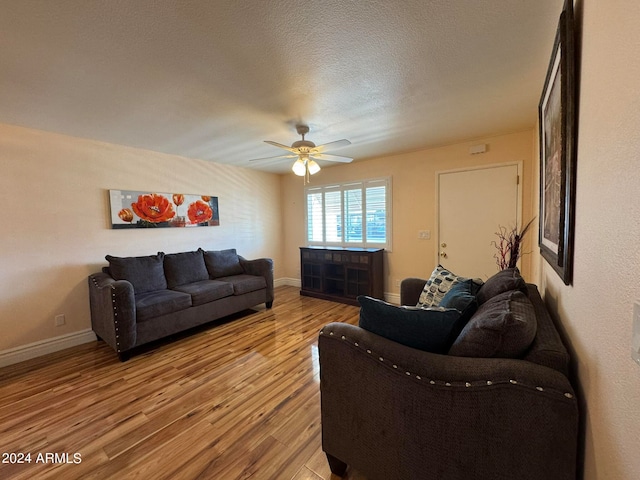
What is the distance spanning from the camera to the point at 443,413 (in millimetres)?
1005

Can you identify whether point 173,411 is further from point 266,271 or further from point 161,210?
point 161,210

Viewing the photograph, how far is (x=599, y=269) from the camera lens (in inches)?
31.1

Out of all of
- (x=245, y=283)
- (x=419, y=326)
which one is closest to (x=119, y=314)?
(x=245, y=283)

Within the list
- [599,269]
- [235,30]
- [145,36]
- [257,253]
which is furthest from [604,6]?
[257,253]

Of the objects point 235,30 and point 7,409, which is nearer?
point 235,30

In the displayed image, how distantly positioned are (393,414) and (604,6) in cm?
153

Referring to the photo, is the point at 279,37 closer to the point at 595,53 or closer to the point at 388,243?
the point at 595,53

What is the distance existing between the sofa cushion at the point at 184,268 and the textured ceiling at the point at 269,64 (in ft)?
5.17

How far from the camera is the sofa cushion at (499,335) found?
3.37 ft

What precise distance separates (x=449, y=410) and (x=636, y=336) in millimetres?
639

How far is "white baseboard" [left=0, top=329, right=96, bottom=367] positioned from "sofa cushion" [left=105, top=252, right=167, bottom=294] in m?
0.76

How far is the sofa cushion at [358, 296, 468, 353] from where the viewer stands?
1190mm

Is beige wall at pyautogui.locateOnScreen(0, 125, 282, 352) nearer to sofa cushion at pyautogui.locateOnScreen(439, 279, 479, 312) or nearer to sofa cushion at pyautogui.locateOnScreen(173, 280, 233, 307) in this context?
sofa cushion at pyautogui.locateOnScreen(173, 280, 233, 307)

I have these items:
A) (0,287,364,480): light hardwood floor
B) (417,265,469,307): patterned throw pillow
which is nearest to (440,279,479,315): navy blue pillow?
(417,265,469,307): patterned throw pillow
